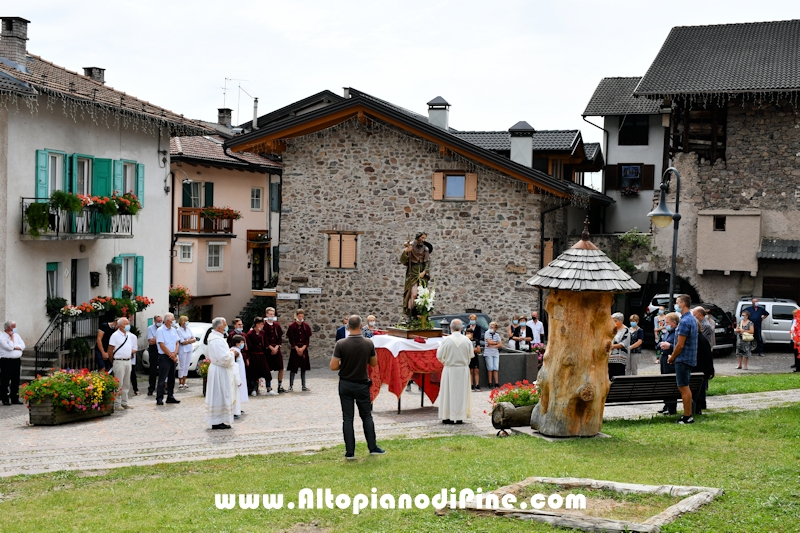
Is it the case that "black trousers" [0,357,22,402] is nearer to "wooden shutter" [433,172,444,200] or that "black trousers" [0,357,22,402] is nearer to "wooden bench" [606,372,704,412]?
"wooden bench" [606,372,704,412]

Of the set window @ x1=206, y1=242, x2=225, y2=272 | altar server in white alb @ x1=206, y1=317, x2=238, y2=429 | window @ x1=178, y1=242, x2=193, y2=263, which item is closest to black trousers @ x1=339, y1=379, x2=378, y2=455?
altar server in white alb @ x1=206, y1=317, x2=238, y2=429

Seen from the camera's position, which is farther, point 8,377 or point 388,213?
point 388,213

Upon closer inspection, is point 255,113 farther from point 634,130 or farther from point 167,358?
point 167,358

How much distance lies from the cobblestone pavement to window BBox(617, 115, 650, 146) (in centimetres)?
2174

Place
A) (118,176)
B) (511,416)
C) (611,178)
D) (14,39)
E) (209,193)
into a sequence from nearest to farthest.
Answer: (511,416)
(14,39)
(118,176)
(209,193)
(611,178)

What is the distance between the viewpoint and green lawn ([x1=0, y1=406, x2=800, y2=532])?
781 cm

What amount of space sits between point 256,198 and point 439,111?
32.4ft

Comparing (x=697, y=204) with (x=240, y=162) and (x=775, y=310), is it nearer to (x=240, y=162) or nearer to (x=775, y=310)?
(x=775, y=310)

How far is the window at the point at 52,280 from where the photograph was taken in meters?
21.6

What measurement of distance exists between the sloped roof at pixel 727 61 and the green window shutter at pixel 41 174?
17.6 meters

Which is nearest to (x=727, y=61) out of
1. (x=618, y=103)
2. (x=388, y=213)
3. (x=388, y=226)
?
(x=618, y=103)

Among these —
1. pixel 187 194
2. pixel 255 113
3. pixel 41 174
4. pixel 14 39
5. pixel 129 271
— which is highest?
pixel 255 113

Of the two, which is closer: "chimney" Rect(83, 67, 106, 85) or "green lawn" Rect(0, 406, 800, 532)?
"green lawn" Rect(0, 406, 800, 532)

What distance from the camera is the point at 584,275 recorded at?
468 inches
